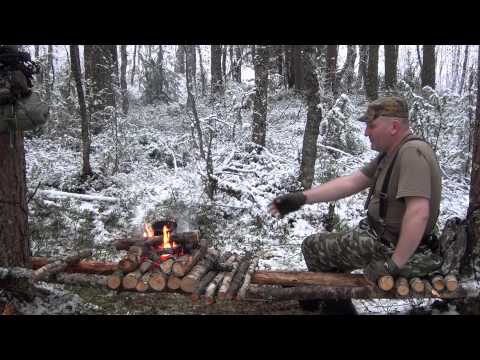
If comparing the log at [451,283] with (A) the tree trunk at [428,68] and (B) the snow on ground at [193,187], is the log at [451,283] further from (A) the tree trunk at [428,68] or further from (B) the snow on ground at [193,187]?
(A) the tree trunk at [428,68]

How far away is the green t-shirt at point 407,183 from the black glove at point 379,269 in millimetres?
280

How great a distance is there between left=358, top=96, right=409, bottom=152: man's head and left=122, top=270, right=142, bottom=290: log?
266 cm

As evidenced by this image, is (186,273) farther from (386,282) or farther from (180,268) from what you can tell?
(386,282)

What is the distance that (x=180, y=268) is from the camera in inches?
149

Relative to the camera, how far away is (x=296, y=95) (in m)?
16.9

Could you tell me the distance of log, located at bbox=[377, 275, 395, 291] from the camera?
3.56m

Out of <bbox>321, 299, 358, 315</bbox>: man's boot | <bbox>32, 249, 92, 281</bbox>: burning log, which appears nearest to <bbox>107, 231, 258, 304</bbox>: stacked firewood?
Result: <bbox>32, 249, 92, 281</bbox>: burning log

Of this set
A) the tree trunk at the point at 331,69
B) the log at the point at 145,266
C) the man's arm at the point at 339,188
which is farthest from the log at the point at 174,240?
the tree trunk at the point at 331,69

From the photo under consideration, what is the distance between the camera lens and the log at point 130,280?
375 centimetres

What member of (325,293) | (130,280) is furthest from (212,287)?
(325,293)

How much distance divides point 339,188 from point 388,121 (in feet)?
3.05

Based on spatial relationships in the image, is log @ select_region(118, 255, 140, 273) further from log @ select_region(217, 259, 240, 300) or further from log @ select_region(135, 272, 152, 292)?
log @ select_region(217, 259, 240, 300)
